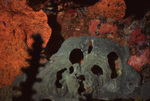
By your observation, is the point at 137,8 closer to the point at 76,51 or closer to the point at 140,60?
the point at 140,60

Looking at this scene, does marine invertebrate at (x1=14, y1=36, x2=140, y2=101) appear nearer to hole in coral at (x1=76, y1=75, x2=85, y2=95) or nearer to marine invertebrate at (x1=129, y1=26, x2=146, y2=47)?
hole in coral at (x1=76, y1=75, x2=85, y2=95)

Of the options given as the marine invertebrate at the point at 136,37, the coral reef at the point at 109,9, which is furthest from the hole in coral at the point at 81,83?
the coral reef at the point at 109,9

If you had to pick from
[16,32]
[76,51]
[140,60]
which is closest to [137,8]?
[140,60]

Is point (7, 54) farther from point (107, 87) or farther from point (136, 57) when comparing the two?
point (136, 57)

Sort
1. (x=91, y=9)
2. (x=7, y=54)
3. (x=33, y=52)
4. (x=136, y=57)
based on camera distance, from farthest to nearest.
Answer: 1. (x=91, y=9)
2. (x=136, y=57)
3. (x=33, y=52)
4. (x=7, y=54)

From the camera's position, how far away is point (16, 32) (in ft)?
7.89

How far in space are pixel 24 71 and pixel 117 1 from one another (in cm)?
365

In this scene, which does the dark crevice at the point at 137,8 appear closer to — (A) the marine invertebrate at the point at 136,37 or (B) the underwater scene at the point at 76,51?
(B) the underwater scene at the point at 76,51

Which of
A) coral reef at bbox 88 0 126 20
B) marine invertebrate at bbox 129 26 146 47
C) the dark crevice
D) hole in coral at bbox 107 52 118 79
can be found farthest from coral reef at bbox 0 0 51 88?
marine invertebrate at bbox 129 26 146 47

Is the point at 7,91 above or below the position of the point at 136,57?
below

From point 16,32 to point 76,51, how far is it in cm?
197

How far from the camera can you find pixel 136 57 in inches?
113

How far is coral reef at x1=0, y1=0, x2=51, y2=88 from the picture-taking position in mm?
2268

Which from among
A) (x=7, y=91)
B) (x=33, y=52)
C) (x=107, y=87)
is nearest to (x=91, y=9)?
(x=33, y=52)
